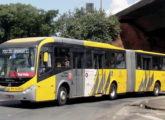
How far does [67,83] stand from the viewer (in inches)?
647

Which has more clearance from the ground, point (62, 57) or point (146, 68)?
point (62, 57)

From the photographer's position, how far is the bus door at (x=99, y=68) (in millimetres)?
19094

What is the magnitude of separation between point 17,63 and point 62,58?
91.9 inches

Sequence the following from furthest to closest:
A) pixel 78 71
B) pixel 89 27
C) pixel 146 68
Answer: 1. pixel 89 27
2. pixel 146 68
3. pixel 78 71

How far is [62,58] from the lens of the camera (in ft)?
53.5

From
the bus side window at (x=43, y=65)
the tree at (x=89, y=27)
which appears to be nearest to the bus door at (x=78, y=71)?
the bus side window at (x=43, y=65)

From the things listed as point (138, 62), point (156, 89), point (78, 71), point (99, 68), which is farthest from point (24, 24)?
point (78, 71)

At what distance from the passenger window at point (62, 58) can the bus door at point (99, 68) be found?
2.70 metres

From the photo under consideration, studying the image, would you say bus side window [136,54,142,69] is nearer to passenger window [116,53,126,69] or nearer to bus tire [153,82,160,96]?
passenger window [116,53,126,69]

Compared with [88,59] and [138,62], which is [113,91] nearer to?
[88,59]

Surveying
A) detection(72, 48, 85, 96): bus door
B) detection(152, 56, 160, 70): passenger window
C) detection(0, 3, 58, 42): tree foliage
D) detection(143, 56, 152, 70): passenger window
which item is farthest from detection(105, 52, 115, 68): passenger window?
detection(0, 3, 58, 42): tree foliage

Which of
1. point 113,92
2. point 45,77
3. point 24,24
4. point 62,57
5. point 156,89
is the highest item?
point 24,24

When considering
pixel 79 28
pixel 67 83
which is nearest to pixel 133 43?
pixel 79 28

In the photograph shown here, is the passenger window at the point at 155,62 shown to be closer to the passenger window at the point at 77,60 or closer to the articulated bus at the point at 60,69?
the articulated bus at the point at 60,69
